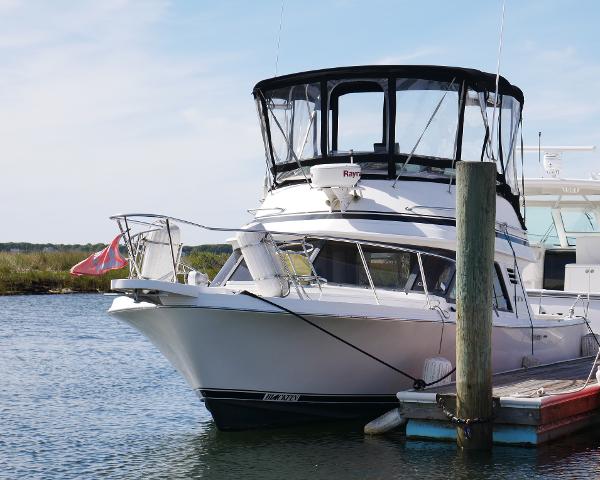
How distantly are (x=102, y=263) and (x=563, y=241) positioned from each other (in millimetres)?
13030

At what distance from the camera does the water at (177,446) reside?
436 inches

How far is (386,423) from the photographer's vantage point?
481 inches

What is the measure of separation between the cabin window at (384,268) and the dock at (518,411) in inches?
57.9

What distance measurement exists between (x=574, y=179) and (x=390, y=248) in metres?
9.72

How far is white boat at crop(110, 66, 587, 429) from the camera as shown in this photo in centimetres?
1188

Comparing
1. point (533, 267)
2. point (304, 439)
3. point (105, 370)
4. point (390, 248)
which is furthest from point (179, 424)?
point (533, 267)

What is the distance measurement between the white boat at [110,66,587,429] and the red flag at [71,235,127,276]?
383 mm

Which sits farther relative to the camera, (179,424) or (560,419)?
(179,424)

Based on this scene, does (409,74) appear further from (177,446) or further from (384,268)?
(177,446)

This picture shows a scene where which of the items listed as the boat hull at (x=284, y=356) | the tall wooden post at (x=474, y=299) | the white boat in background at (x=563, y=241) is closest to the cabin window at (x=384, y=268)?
the boat hull at (x=284, y=356)

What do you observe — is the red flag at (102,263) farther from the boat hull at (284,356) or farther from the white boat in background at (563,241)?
the white boat in background at (563,241)

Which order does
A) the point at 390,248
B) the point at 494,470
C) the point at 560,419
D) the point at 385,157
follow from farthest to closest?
the point at 385,157
the point at 390,248
the point at 560,419
the point at 494,470

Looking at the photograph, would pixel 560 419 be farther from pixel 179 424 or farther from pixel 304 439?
pixel 179 424

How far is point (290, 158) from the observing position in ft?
48.7
